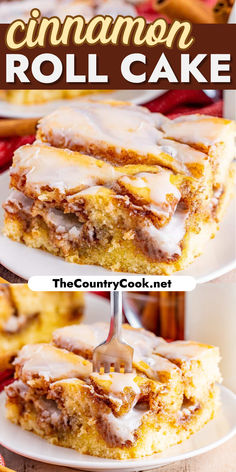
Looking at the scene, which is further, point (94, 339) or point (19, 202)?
point (94, 339)

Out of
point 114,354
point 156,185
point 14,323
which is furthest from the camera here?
point 14,323

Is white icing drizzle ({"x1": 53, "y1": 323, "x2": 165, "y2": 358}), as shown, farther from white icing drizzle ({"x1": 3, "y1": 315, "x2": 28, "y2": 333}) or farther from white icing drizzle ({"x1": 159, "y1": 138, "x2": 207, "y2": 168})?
white icing drizzle ({"x1": 159, "y1": 138, "x2": 207, "y2": 168})

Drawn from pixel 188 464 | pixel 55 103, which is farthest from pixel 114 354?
pixel 55 103

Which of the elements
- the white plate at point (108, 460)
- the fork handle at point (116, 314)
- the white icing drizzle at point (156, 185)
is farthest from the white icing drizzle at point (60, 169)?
the white plate at point (108, 460)

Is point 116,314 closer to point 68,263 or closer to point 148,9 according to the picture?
point 68,263

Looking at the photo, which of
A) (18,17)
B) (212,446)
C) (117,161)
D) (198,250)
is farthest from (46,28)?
(212,446)

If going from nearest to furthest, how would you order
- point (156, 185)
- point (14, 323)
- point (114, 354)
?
point (156, 185), point (114, 354), point (14, 323)

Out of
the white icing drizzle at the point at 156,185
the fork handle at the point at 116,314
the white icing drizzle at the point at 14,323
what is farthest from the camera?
the white icing drizzle at the point at 14,323

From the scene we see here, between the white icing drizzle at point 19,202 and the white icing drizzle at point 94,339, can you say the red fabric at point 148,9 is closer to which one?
the white icing drizzle at point 19,202
